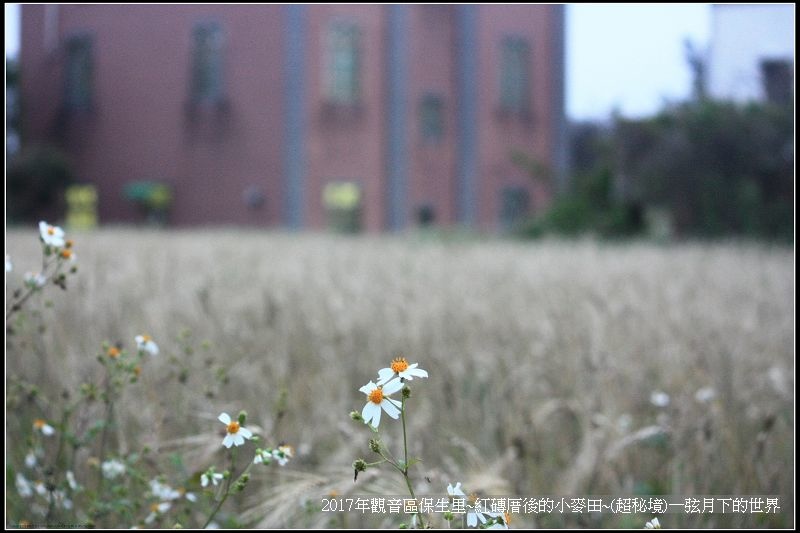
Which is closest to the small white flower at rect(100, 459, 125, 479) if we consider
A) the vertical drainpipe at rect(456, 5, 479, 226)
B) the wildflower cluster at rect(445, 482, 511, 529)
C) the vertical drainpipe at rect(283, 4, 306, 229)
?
the wildflower cluster at rect(445, 482, 511, 529)

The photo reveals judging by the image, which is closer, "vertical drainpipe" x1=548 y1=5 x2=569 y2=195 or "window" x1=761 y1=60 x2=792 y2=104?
"window" x1=761 y1=60 x2=792 y2=104

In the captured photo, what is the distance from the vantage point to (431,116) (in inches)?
703

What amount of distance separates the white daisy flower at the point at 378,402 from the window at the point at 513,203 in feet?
58.2

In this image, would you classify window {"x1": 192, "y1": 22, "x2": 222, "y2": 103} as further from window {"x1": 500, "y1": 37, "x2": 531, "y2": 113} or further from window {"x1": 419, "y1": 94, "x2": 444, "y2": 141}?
window {"x1": 500, "y1": 37, "x2": 531, "y2": 113}

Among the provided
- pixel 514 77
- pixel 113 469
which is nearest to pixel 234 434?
pixel 113 469

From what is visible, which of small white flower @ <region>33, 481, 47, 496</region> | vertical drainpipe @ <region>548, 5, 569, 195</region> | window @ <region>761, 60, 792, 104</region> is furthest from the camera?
vertical drainpipe @ <region>548, 5, 569, 195</region>

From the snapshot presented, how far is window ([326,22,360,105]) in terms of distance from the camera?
53.8ft

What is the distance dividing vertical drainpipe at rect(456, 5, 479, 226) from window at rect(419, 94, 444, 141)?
406mm

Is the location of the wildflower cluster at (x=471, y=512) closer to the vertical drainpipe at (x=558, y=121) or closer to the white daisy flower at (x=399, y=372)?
the white daisy flower at (x=399, y=372)

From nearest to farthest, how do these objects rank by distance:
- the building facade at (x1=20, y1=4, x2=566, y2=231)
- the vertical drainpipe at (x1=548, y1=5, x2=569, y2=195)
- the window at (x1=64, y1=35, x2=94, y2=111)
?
1. the window at (x1=64, y1=35, x2=94, y2=111)
2. the building facade at (x1=20, y1=4, x2=566, y2=231)
3. the vertical drainpipe at (x1=548, y1=5, x2=569, y2=195)

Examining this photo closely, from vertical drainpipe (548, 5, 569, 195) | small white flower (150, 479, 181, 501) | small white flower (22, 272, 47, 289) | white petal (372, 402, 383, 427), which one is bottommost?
small white flower (150, 479, 181, 501)

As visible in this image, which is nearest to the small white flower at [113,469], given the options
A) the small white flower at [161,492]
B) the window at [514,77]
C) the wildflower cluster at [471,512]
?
the small white flower at [161,492]

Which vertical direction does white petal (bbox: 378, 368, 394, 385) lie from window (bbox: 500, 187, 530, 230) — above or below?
below

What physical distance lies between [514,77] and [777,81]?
34.5ft
